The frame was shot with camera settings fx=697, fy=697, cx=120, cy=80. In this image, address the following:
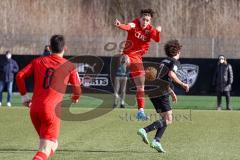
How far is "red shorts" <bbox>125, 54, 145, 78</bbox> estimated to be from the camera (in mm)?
13789

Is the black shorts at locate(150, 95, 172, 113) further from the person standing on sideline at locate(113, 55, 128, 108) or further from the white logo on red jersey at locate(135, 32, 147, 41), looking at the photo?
the person standing on sideline at locate(113, 55, 128, 108)

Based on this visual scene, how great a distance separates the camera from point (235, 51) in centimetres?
3275

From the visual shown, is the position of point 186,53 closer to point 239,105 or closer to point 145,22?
point 239,105

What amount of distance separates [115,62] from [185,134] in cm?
1342

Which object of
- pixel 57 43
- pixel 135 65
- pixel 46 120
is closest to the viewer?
pixel 46 120

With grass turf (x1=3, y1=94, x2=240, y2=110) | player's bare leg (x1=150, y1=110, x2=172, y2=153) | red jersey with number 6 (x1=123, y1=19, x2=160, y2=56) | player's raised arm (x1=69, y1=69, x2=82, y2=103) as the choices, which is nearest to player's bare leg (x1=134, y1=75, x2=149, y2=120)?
red jersey with number 6 (x1=123, y1=19, x2=160, y2=56)

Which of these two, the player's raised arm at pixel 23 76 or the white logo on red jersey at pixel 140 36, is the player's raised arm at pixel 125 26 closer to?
the white logo on red jersey at pixel 140 36

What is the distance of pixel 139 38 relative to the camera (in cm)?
1366

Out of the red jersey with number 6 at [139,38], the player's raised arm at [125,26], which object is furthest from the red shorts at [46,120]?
the red jersey with number 6 at [139,38]

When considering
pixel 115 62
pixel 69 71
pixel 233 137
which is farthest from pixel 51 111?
pixel 115 62

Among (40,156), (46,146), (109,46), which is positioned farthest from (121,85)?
(40,156)

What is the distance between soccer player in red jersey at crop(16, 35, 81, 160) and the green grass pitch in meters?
2.30

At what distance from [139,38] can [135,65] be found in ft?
2.24

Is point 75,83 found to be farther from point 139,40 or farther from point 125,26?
point 139,40
